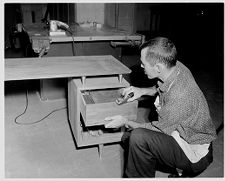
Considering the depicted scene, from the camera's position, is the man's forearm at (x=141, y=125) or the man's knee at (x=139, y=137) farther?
the man's forearm at (x=141, y=125)

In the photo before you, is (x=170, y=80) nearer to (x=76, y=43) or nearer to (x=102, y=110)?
(x=102, y=110)

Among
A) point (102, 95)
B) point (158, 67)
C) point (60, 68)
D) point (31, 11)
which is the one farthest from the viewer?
point (31, 11)

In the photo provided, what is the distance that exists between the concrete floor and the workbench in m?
0.18

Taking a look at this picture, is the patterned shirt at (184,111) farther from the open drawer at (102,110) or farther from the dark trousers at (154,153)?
the open drawer at (102,110)

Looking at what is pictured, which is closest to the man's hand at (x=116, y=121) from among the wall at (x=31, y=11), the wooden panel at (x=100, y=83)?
the wooden panel at (x=100, y=83)

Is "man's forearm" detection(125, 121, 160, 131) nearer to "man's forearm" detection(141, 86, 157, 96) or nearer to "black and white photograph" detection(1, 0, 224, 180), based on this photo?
"black and white photograph" detection(1, 0, 224, 180)

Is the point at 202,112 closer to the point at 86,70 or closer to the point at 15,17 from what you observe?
the point at 86,70

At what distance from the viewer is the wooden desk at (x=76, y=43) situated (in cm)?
260

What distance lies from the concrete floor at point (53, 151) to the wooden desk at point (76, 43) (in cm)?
21

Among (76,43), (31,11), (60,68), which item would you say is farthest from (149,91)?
(31,11)

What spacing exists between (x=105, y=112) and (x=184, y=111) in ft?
1.83

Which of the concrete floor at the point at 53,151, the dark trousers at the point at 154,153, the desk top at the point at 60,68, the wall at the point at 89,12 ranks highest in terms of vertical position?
the wall at the point at 89,12

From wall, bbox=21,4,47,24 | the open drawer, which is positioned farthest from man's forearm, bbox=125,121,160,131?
wall, bbox=21,4,47,24

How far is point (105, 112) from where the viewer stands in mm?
1788
